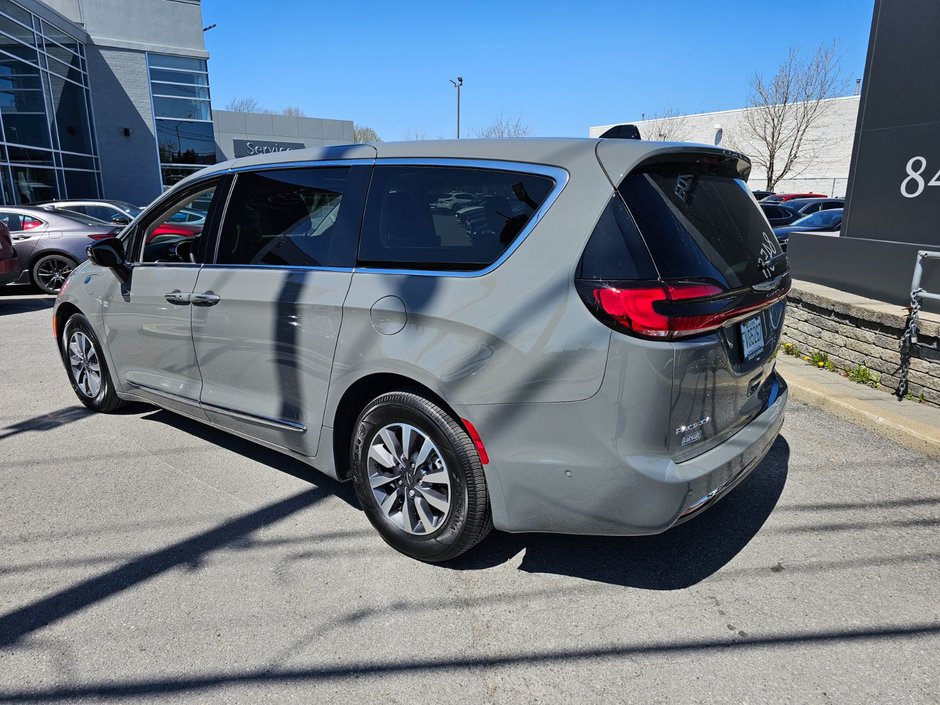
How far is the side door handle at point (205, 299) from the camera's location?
3688 mm

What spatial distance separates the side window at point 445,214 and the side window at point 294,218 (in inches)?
4.9

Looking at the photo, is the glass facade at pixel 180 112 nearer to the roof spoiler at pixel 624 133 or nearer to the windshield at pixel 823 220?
the windshield at pixel 823 220

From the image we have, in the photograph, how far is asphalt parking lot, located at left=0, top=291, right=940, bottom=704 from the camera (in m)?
2.32

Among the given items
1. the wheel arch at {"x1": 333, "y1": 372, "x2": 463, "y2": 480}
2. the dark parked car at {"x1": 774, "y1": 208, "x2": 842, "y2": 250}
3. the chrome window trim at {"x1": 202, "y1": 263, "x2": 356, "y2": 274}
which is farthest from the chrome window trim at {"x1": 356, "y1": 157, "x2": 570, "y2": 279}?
the dark parked car at {"x1": 774, "y1": 208, "x2": 842, "y2": 250}

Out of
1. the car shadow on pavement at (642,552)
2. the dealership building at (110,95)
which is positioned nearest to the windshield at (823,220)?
the car shadow on pavement at (642,552)

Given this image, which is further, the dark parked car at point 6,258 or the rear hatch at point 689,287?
the dark parked car at point 6,258

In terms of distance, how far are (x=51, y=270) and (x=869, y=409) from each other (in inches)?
466

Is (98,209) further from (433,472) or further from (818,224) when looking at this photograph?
(818,224)

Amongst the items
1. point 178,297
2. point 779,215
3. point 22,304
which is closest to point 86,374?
point 178,297

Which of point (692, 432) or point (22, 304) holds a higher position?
point (692, 432)

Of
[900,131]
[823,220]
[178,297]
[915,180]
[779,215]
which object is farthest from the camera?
[779,215]

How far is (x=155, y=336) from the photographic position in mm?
4184

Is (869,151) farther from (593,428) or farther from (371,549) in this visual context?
(371,549)

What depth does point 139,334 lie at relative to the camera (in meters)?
4.31
